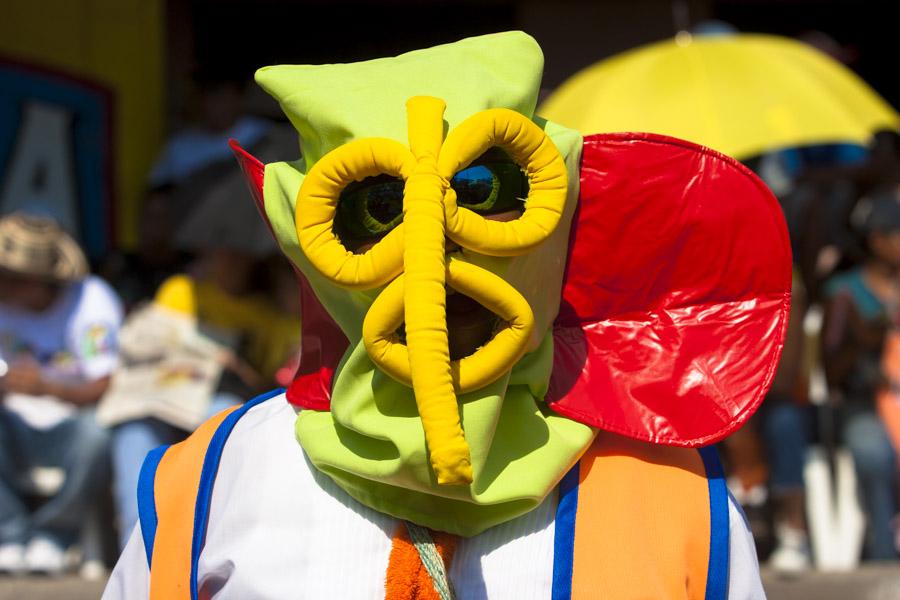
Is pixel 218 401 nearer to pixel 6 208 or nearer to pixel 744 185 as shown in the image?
pixel 6 208

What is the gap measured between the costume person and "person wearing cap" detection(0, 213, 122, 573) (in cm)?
268

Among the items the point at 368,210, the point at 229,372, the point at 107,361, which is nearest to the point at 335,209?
the point at 368,210

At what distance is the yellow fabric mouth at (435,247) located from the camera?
6.02 feet

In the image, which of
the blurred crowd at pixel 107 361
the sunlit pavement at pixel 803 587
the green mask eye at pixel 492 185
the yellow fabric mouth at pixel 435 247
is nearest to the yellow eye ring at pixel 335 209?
the yellow fabric mouth at pixel 435 247

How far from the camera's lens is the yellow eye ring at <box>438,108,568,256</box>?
1913 mm

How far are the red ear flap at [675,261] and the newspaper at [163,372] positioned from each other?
2758 mm

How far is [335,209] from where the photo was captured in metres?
1.97

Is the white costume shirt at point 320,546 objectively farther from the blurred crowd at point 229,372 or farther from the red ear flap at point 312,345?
the blurred crowd at point 229,372

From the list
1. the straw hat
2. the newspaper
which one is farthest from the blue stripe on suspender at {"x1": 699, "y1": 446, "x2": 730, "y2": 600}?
the straw hat

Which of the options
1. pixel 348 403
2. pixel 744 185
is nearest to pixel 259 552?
pixel 348 403

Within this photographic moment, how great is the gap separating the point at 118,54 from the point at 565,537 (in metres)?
5.13

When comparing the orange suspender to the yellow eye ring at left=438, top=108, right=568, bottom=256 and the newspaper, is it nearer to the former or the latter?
the yellow eye ring at left=438, top=108, right=568, bottom=256

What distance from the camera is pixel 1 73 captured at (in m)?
6.13

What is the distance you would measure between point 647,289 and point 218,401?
283 centimetres
